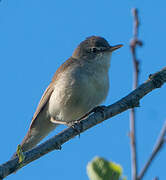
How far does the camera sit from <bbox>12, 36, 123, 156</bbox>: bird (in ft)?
18.9

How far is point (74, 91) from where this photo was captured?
18.8 feet

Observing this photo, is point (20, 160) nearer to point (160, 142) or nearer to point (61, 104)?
point (160, 142)

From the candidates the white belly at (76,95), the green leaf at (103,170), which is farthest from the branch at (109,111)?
the white belly at (76,95)

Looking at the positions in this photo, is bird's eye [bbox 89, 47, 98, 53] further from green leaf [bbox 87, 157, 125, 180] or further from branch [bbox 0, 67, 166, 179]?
green leaf [bbox 87, 157, 125, 180]

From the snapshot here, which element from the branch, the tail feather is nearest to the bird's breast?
the tail feather

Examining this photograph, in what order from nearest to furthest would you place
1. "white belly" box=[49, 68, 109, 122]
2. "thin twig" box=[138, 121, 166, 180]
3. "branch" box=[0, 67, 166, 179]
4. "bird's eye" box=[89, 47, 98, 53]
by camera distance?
"thin twig" box=[138, 121, 166, 180]
"branch" box=[0, 67, 166, 179]
"white belly" box=[49, 68, 109, 122]
"bird's eye" box=[89, 47, 98, 53]

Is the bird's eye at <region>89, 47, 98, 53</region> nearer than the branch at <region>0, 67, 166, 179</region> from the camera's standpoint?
No

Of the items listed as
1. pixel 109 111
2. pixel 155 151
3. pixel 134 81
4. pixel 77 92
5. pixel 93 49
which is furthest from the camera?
pixel 93 49

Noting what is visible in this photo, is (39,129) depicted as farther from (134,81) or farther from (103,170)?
(103,170)

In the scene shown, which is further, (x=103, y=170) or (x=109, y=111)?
(x=109, y=111)

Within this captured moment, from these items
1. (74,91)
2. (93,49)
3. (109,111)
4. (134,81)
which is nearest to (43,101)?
(74,91)

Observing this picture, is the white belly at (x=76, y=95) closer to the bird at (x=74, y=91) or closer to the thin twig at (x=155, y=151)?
the bird at (x=74, y=91)

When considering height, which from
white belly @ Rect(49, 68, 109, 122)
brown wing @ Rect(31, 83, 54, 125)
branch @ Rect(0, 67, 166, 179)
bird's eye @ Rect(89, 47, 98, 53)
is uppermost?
bird's eye @ Rect(89, 47, 98, 53)

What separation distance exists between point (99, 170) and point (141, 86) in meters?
2.17
